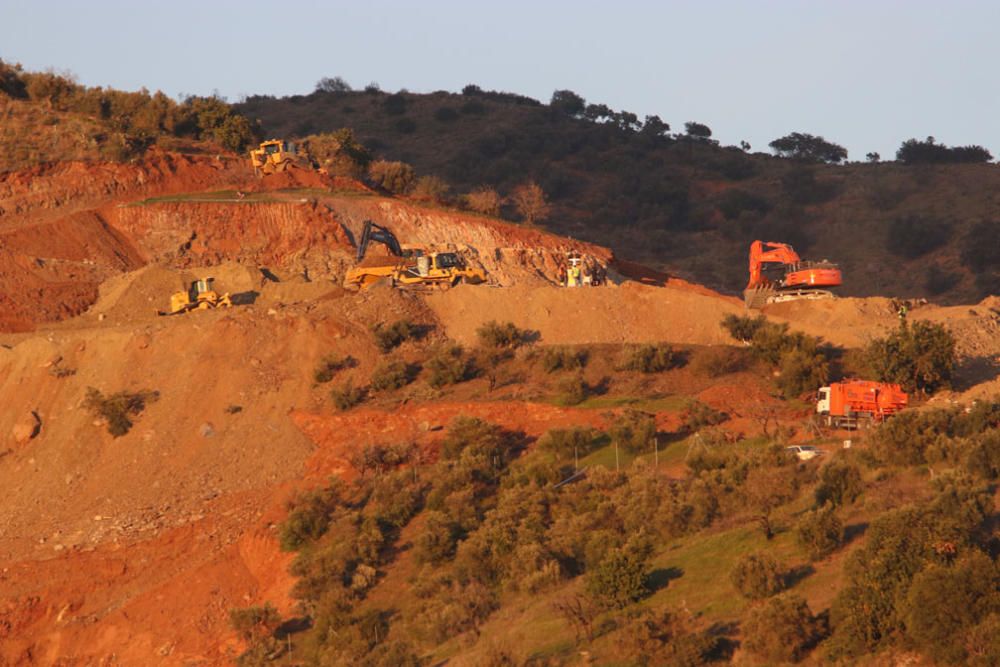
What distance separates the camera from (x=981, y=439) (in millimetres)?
28984

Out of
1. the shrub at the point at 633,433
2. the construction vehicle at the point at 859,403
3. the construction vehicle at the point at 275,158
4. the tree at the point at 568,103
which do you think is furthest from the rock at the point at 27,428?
the tree at the point at 568,103

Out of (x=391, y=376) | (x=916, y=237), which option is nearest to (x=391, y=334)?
(x=391, y=376)

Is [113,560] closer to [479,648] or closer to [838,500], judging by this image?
[479,648]

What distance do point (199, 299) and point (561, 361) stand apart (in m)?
12.4

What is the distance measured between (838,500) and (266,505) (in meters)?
14.8

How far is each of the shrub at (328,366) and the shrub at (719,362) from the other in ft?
31.1

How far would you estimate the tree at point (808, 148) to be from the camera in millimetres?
109500

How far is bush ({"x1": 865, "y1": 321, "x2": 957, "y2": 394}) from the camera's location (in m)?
39.4

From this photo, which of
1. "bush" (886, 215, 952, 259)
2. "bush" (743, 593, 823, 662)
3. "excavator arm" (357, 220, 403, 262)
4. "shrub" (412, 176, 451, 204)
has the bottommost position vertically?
"bush" (743, 593, 823, 662)

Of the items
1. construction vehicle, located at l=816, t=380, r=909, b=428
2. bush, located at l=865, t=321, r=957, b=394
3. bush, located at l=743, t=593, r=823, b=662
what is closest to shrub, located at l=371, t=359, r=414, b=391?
construction vehicle, located at l=816, t=380, r=909, b=428

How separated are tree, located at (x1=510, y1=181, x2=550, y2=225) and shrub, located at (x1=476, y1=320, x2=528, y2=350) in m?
31.1

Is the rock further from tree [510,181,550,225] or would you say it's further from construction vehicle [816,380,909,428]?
tree [510,181,550,225]

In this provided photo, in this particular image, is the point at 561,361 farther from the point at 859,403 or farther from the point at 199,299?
the point at 199,299

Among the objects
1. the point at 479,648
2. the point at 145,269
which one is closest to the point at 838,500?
the point at 479,648
